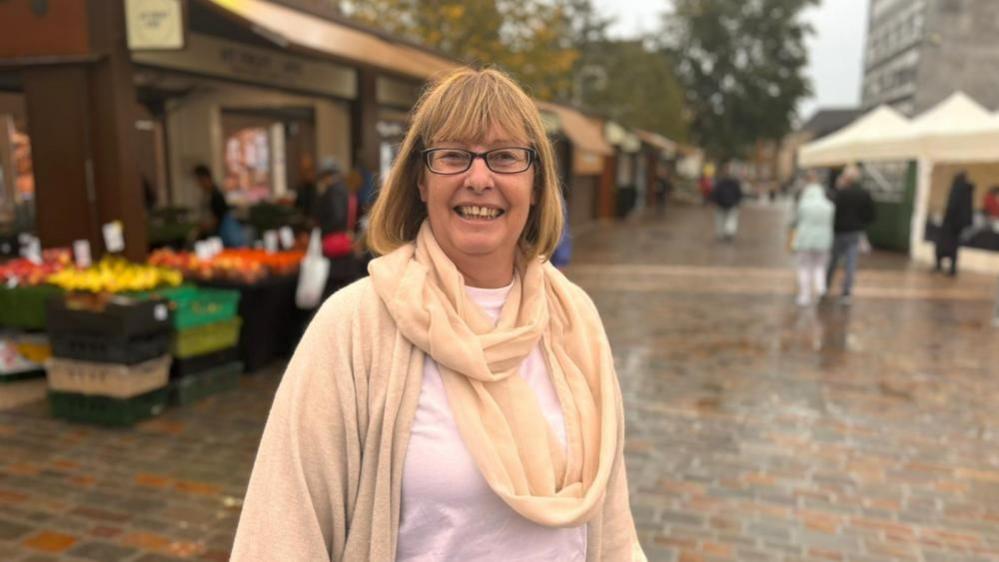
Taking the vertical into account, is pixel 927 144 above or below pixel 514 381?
above

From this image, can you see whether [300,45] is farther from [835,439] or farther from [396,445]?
[396,445]

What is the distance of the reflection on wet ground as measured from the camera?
12.7 ft

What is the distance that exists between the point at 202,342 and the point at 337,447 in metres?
4.72

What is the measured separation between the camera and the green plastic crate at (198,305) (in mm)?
5480

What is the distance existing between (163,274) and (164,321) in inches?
A: 24.3

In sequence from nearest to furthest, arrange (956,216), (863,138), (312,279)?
(312,279), (956,216), (863,138)

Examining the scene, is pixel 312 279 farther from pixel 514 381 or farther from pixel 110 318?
pixel 514 381

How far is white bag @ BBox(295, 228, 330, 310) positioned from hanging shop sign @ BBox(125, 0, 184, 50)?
1985 millimetres

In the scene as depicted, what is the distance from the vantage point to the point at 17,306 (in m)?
5.69

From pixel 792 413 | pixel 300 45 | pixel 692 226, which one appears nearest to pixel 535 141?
pixel 792 413

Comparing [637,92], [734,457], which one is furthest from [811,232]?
[637,92]

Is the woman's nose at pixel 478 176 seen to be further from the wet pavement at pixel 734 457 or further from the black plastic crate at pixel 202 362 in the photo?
the black plastic crate at pixel 202 362

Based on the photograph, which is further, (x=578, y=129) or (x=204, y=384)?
(x=578, y=129)

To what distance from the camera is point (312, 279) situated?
21.8 feet
